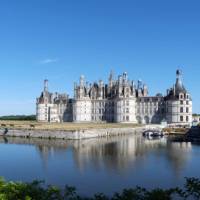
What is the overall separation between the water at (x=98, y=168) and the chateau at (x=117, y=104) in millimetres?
49071

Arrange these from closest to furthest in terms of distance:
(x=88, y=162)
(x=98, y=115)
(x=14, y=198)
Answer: (x=14, y=198) → (x=88, y=162) → (x=98, y=115)

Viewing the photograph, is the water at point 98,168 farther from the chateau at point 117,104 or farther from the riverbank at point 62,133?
the chateau at point 117,104

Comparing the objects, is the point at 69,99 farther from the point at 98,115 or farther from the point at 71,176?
the point at 71,176

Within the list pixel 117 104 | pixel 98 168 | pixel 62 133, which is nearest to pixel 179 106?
pixel 117 104

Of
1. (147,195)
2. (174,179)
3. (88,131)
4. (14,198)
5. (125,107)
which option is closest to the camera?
(14,198)

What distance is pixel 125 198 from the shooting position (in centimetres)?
939

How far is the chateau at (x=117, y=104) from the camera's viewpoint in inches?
3423

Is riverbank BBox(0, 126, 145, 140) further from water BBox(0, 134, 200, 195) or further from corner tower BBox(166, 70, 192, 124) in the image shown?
corner tower BBox(166, 70, 192, 124)

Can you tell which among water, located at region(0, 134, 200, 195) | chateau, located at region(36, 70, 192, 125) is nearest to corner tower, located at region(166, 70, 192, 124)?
chateau, located at region(36, 70, 192, 125)

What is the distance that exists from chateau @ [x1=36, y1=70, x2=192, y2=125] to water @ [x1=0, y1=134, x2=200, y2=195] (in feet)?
161

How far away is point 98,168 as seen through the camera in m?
27.9

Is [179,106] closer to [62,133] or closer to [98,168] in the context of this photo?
[62,133]

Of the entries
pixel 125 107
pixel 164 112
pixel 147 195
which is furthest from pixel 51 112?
pixel 147 195

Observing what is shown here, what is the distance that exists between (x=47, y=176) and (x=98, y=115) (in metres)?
70.5
